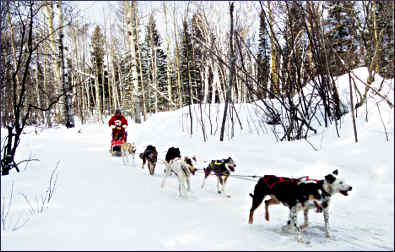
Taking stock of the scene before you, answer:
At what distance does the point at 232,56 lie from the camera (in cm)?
693

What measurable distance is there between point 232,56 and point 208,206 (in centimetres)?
437

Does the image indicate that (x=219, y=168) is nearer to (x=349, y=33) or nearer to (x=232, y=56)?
(x=232, y=56)

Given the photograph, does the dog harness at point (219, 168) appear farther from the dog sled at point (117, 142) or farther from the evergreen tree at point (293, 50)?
the dog sled at point (117, 142)

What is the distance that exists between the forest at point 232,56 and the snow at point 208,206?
80 centimetres

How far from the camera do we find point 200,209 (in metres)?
3.62

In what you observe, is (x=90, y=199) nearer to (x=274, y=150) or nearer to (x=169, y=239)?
(x=169, y=239)

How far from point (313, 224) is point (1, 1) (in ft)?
20.8

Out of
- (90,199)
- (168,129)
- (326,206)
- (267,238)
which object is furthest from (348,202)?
(168,129)

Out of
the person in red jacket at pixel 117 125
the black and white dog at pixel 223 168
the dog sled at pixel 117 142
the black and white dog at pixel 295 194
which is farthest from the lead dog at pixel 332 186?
the person in red jacket at pixel 117 125

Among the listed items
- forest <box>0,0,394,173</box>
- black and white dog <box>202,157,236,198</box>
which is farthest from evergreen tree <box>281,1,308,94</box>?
black and white dog <box>202,157,236,198</box>

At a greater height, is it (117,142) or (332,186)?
(117,142)

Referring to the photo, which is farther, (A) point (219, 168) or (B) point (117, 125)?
(B) point (117, 125)

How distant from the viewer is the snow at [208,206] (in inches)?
97.7

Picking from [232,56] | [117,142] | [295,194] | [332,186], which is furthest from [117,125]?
[332,186]
